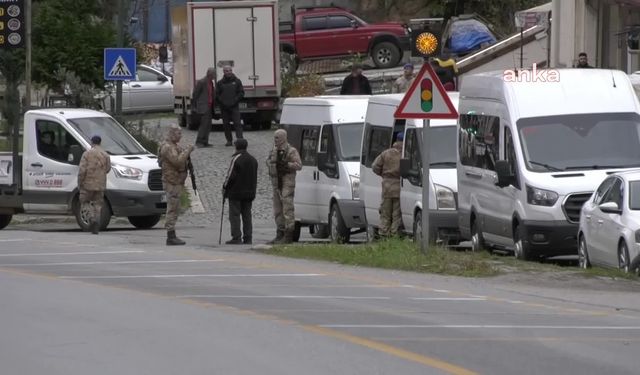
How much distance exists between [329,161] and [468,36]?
887 inches

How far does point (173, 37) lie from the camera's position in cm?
4225

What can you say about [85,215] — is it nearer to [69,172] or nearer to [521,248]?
[69,172]

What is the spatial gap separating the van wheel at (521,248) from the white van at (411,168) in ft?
7.86

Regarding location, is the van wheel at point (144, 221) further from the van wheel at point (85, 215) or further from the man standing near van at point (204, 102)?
the man standing near van at point (204, 102)

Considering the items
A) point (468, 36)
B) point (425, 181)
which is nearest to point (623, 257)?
point (425, 181)

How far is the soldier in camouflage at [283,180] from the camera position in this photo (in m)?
23.3

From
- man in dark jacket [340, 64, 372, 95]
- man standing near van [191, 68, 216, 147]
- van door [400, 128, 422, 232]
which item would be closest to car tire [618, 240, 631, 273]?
van door [400, 128, 422, 232]

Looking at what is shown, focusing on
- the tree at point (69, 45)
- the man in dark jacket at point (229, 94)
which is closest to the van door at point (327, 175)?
the man in dark jacket at point (229, 94)

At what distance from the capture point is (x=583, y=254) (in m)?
18.5

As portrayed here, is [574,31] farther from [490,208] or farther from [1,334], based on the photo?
[1,334]

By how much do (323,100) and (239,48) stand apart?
44.9 feet

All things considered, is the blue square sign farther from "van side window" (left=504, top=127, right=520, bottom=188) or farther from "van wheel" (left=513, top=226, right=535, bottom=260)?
"van wheel" (left=513, top=226, right=535, bottom=260)

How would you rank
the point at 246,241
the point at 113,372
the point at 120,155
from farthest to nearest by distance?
the point at 120,155
the point at 246,241
the point at 113,372

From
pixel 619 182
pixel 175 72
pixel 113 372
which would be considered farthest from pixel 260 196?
pixel 113 372
